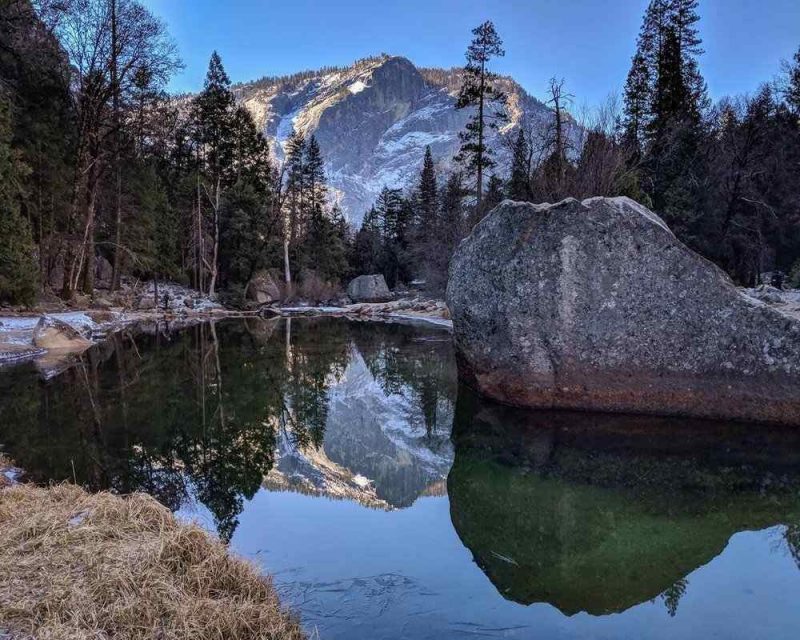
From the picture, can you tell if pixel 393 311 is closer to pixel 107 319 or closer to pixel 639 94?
pixel 107 319

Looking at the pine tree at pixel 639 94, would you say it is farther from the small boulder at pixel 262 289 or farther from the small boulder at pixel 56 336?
the small boulder at pixel 56 336

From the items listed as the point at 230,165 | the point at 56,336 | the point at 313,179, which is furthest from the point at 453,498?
the point at 313,179

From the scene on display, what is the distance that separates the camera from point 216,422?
852 centimetres

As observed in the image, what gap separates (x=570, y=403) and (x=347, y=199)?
501 feet

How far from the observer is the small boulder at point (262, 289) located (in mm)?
36384

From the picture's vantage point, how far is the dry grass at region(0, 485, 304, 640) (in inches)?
115

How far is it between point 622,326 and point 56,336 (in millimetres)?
14255

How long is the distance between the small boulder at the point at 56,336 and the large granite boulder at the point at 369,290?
2639 cm

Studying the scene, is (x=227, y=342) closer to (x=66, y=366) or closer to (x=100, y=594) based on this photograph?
(x=66, y=366)

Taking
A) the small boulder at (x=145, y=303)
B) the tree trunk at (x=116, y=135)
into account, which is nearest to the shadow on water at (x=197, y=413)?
the tree trunk at (x=116, y=135)

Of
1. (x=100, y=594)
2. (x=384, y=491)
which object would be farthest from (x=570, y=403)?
(x=100, y=594)

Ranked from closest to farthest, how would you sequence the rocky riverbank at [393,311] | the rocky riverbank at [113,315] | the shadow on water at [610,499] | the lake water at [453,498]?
1. the lake water at [453,498]
2. the shadow on water at [610,499]
3. the rocky riverbank at [113,315]
4. the rocky riverbank at [393,311]

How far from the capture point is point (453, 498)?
5.87 m

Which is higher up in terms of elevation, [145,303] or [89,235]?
[89,235]
